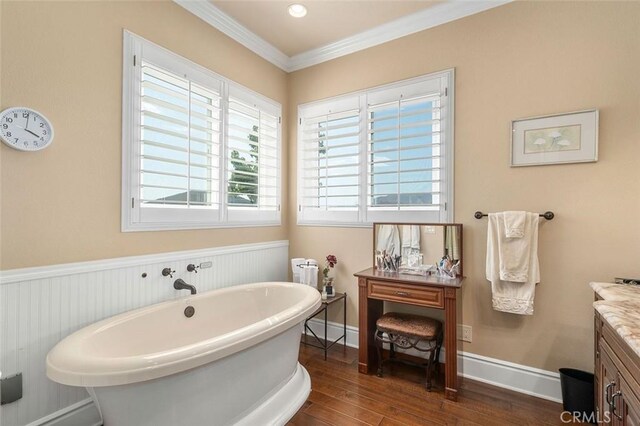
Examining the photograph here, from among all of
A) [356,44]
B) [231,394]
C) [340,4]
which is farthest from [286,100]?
[231,394]

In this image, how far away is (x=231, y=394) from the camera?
1.56 m

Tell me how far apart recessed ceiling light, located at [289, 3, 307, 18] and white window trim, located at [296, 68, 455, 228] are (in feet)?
2.58

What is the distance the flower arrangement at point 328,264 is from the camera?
2.94 m

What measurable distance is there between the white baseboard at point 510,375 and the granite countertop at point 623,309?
32.2 inches

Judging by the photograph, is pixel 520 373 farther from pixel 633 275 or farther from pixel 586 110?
pixel 586 110

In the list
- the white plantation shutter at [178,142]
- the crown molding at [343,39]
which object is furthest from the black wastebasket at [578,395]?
the white plantation shutter at [178,142]

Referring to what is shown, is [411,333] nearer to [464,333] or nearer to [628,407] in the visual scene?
[464,333]

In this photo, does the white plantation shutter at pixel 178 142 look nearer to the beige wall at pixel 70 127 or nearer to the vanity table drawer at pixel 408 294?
the beige wall at pixel 70 127

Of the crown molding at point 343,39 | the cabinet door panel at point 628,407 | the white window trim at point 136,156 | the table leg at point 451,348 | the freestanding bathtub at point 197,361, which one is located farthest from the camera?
the crown molding at point 343,39

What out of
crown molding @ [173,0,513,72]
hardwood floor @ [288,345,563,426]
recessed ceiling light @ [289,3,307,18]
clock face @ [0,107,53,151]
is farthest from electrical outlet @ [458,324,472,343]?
clock face @ [0,107,53,151]

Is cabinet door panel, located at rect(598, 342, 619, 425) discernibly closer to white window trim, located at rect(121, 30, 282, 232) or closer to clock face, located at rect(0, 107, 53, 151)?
white window trim, located at rect(121, 30, 282, 232)

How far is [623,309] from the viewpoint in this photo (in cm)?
131

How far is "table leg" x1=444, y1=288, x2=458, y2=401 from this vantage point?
2.08 metres

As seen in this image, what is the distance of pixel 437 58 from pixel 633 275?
2.03 m
